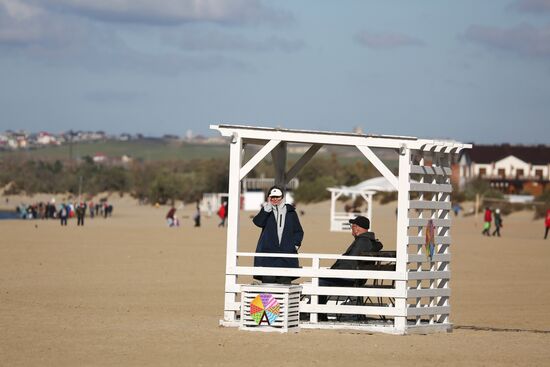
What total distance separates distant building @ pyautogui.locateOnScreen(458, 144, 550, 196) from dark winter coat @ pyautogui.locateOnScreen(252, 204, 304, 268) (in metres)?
107

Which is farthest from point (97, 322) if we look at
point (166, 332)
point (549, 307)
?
Result: point (549, 307)

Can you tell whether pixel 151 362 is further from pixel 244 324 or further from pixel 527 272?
pixel 527 272

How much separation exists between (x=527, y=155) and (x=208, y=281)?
364 ft

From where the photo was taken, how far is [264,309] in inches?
578

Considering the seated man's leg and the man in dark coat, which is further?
the seated man's leg

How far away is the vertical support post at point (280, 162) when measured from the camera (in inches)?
668

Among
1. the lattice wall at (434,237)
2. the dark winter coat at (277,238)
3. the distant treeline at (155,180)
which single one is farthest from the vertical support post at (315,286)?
the distant treeline at (155,180)

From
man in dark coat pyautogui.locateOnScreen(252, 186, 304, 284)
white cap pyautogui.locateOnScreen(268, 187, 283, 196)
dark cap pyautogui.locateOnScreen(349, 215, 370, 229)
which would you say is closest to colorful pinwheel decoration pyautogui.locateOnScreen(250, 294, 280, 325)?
man in dark coat pyautogui.locateOnScreen(252, 186, 304, 284)

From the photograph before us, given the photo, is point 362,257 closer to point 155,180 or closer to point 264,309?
point 264,309

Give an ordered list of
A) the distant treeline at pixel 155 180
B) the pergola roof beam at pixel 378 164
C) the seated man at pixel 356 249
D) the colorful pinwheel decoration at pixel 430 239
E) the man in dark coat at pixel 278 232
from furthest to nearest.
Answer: the distant treeline at pixel 155 180, the colorful pinwheel decoration at pixel 430 239, the seated man at pixel 356 249, the man in dark coat at pixel 278 232, the pergola roof beam at pixel 378 164

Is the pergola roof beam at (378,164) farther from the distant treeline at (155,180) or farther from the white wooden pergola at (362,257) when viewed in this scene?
the distant treeline at (155,180)

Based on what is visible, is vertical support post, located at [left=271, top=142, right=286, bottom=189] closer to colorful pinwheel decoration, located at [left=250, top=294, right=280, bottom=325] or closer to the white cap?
the white cap

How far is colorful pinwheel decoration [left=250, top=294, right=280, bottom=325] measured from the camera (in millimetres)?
14594

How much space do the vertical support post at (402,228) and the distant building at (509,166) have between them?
107 metres
